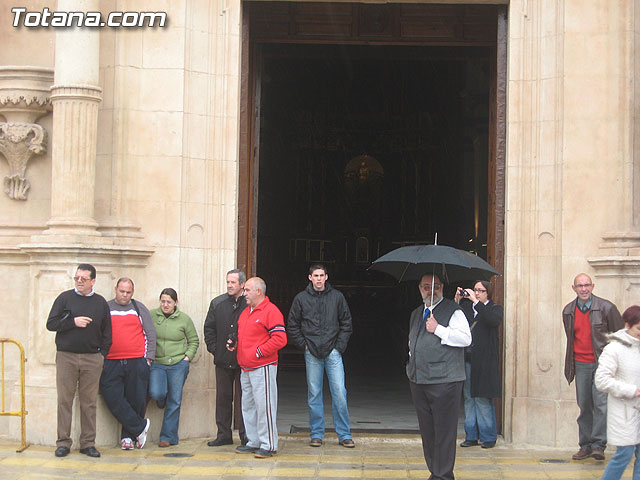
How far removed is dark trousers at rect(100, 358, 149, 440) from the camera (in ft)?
31.8

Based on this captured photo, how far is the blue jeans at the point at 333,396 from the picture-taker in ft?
33.5

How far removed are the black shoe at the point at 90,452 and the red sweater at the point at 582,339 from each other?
498 centimetres

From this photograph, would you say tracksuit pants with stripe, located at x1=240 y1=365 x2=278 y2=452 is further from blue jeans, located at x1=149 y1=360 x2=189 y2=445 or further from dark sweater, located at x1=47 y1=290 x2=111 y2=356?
dark sweater, located at x1=47 y1=290 x2=111 y2=356

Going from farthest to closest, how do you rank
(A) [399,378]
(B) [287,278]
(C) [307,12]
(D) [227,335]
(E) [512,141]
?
(B) [287,278], (A) [399,378], (C) [307,12], (E) [512,141], (D) [227,335]

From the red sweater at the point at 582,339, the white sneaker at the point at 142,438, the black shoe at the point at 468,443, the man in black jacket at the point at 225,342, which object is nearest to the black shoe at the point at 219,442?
the man in black jacket at the point at 225,342

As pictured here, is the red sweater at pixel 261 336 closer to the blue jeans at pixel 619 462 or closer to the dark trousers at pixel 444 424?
the dark trousers at pixel 444 424

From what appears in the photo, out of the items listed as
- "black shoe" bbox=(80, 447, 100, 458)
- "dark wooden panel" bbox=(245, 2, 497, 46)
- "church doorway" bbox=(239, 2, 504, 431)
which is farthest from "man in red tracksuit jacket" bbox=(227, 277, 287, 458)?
"church doorway" bbox=(239, 2, 504, 431)

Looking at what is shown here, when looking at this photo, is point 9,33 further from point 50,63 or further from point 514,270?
point 514,270

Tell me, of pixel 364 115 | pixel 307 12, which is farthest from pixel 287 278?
pixel 307 12

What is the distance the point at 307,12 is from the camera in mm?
12125

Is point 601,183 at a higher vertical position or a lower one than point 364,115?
lower

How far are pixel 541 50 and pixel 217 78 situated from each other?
148 inches

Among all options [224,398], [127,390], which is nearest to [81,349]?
[127,390]

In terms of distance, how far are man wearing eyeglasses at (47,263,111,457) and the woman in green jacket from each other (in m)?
0.74
